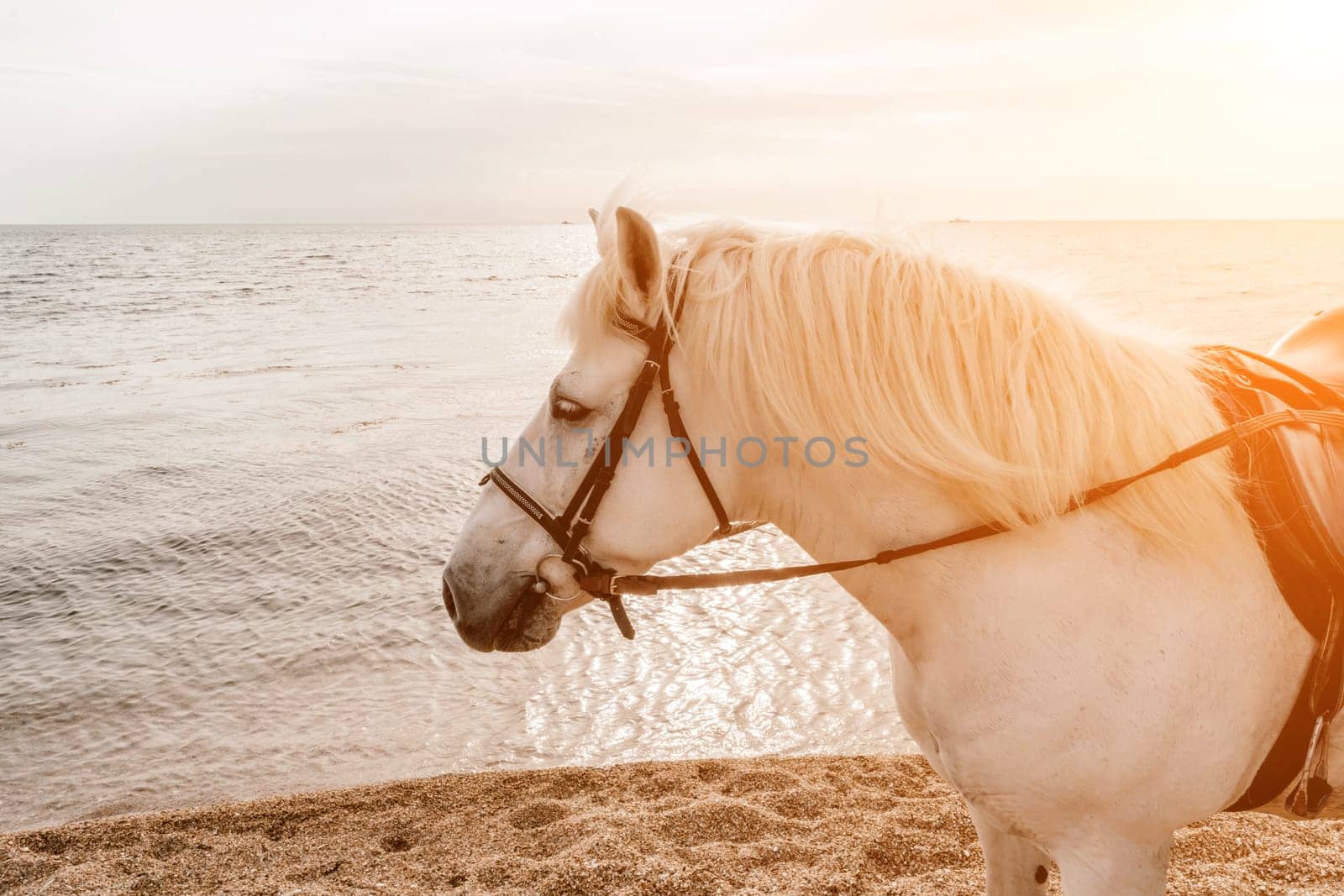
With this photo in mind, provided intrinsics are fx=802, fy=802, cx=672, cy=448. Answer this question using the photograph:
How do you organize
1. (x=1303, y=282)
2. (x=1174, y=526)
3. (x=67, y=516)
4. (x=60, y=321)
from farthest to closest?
(x=1303, y=282), (x=60, y=321), (x=67, y=516), (x=1174, y=526)

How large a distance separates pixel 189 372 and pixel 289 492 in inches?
365

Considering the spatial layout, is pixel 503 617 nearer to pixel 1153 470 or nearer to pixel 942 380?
pixel 942 380

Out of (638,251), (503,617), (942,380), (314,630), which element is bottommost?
(314,630)

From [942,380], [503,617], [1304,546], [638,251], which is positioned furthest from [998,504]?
[503,617]

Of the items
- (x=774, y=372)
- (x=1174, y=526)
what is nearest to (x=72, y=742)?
(x=774, y=372)

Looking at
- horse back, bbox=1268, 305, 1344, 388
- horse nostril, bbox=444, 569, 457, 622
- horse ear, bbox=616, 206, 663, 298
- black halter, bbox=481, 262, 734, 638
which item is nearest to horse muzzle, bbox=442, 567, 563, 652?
horse nostril, bbox=444, 569, 457, 622

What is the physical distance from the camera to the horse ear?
64.4 inches

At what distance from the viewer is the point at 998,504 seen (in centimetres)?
169

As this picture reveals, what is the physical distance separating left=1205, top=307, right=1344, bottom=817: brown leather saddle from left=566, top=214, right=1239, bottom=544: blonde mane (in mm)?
84

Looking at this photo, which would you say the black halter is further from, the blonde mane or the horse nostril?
the horse nostril

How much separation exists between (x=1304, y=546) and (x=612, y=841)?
2.68 metres

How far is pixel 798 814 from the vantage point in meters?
3.57

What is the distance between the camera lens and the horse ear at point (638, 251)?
164 cm

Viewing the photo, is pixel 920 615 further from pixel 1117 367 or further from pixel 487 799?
pixel 487 799
